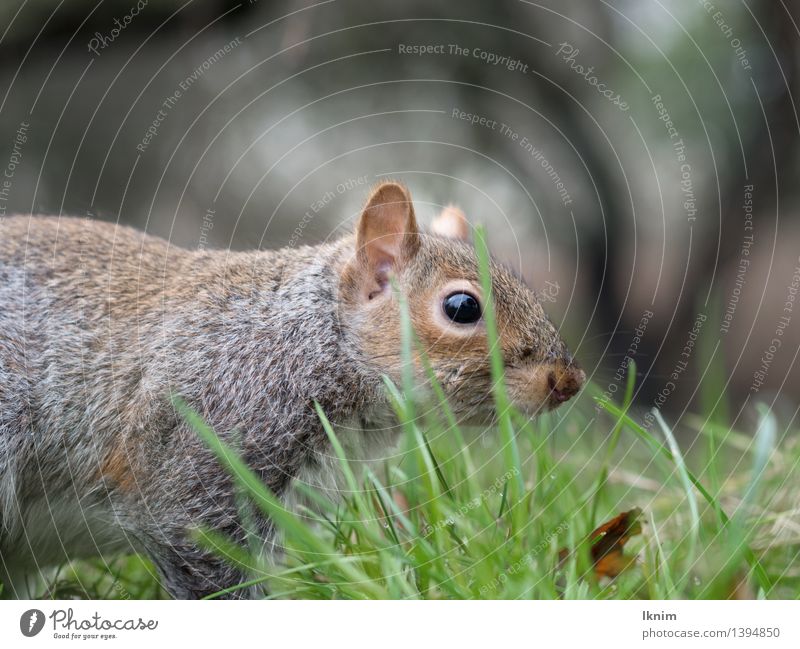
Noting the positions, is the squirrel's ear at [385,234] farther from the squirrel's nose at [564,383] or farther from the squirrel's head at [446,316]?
the squirrel's nose at [564,383]

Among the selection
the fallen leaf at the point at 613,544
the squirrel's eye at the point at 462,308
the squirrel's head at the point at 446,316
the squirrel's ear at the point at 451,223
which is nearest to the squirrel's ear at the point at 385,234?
the squirrel's head at the point at 446,316

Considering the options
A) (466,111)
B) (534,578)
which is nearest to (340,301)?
(534,578)

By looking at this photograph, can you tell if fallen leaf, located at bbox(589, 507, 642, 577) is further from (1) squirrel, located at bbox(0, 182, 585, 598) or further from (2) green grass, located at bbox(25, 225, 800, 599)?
(1) squirrel, located at bbox(0, 182, 585, 598)

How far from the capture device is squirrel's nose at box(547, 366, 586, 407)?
2158 millimetres

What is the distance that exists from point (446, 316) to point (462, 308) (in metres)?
0.05

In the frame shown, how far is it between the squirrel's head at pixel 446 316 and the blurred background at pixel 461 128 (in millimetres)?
380

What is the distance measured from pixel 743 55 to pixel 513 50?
1.21 metres

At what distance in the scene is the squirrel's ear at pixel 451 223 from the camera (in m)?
2.75
